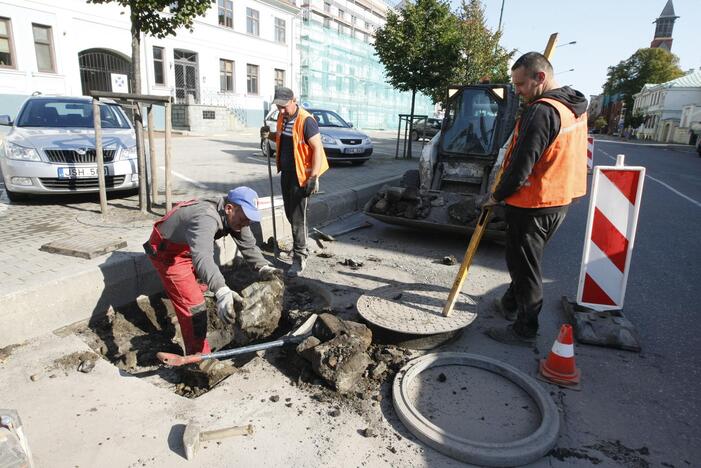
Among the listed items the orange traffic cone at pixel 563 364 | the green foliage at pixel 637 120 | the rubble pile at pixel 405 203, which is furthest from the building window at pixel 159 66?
the green foliage at pixel 637 120

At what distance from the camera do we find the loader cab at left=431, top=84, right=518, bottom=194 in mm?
7172

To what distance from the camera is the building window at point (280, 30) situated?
30.1 meters

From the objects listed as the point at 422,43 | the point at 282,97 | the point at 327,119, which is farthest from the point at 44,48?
the point at 282,97

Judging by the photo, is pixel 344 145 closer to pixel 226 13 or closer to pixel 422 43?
pixel 422 43

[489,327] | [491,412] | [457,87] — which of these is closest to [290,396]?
[491,412]

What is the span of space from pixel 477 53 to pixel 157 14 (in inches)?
544

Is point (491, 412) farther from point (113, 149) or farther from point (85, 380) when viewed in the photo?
point (113, 149)

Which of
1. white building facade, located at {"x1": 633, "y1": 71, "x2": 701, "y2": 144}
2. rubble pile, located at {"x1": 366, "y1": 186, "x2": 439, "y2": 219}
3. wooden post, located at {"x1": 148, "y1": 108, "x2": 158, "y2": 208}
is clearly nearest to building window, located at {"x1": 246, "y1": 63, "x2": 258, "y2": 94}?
wooden post, located at {"x1": 148, "y1": 108, "x2": 158, "y2": 208}

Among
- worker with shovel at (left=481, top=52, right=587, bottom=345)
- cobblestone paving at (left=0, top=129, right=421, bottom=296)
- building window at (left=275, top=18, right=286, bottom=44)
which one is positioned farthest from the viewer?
building window at (left=275, top=18, right=286, bottom=44)

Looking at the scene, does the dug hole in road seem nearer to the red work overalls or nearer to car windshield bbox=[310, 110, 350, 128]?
the red work overalls

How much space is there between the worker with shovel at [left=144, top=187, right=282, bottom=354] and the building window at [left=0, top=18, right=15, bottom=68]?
2020 cm

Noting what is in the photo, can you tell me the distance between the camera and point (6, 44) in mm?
17766

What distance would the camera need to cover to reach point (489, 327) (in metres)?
3.72

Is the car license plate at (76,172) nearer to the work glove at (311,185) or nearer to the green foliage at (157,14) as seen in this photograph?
the green foliage at (157,14)
